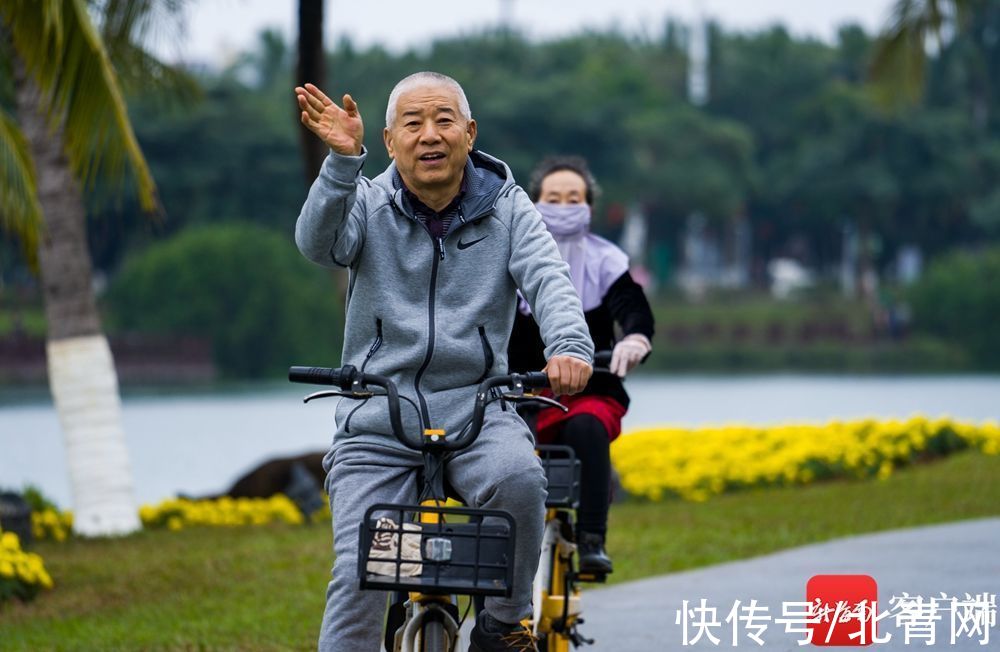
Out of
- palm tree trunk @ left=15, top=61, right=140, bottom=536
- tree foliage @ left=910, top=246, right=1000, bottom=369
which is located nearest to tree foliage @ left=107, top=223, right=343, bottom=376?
tree foliage @ left=910, top=246, right=1000, bottom=369

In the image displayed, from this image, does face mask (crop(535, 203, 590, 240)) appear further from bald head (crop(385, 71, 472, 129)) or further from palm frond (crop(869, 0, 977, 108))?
palm frond (crop(869, 0, 977, 108))

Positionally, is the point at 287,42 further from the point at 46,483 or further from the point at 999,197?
the point at 46,483

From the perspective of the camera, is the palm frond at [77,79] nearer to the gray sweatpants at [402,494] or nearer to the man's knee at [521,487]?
the gray sweatpants at [402,494]

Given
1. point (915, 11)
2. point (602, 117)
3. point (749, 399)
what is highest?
point (602, 117)

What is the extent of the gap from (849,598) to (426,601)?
12.1ft

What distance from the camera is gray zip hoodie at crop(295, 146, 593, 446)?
428cm

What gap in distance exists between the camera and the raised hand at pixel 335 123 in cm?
418

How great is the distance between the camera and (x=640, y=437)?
55.7ft

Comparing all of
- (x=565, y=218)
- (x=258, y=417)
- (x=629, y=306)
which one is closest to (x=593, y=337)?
(x=629, y=306)

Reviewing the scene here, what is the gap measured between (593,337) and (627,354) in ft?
1.64

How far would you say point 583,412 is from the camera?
631 cm

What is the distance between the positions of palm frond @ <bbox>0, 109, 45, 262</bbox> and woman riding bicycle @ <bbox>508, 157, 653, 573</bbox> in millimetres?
5215

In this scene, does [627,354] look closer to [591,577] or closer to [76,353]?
[591,577]

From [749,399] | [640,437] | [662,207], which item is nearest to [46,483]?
[640,437]
